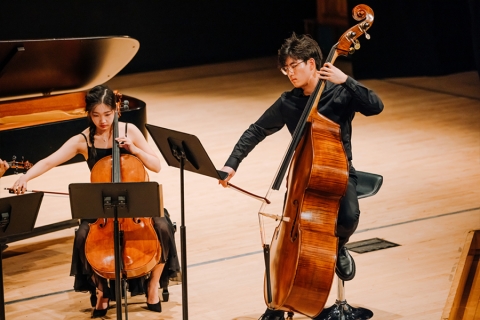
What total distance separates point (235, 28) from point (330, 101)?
27.0 feet

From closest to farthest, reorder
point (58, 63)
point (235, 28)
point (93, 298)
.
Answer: point (93, 298)
point (58, 63)
point (235, 28)

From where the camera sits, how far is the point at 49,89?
228 inches

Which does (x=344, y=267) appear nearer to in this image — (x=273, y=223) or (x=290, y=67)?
(x=290, y=67)

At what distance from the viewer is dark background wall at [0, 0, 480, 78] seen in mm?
9805

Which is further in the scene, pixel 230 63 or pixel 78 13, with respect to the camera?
pixel 230 63

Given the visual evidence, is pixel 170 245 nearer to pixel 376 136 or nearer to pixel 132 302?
pixel 132 302

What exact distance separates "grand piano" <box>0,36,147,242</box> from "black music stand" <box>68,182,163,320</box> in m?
1.48

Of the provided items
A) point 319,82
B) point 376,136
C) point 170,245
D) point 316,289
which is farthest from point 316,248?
point 376,136

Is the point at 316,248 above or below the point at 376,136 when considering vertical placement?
above

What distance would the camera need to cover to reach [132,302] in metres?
4.30

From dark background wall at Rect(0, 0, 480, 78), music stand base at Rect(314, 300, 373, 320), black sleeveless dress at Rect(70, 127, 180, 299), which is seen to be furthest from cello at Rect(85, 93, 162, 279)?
dark background wall at Rect(0, 0, 480, 78)

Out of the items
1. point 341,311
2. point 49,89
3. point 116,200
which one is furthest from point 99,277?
point 49,89

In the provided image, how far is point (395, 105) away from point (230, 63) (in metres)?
3.70

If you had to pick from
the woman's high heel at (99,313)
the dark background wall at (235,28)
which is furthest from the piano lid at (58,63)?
the dark background wall at (235,28)
